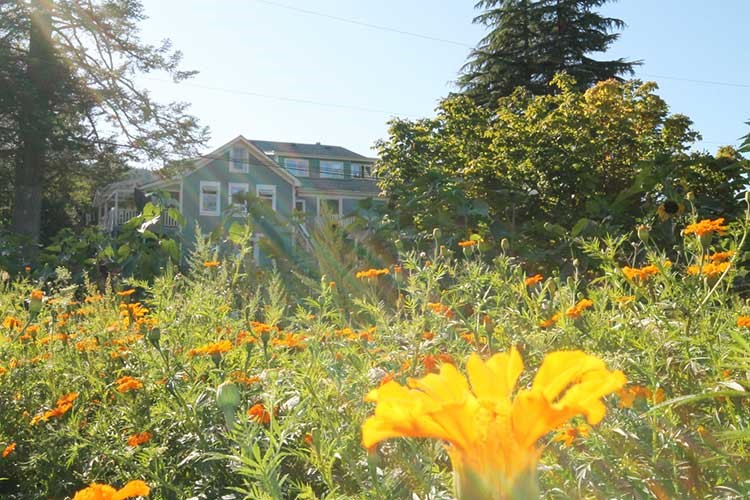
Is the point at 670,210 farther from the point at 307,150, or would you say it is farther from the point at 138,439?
the point at 307,150

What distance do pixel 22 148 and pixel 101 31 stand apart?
367 centimetres

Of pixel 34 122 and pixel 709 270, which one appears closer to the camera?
pixel 709 270

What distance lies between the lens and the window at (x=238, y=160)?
27.3 meters

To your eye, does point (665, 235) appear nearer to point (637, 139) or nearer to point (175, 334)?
point (175, 334)

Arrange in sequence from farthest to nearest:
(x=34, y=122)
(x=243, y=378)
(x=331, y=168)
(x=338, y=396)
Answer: (x=331, y=168) → (x=34, y=122) → (x=243, y=378) → (x=338, y=396)

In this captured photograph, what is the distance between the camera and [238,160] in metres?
27.4

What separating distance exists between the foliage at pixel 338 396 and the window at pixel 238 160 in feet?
83.4


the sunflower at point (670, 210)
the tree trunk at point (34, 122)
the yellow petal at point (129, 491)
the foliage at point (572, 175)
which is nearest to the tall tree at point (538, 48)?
the foliage at point (572, 175)

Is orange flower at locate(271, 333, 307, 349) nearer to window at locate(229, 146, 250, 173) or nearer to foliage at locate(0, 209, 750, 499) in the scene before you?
foliage at locate(0, 209, 750, 499)

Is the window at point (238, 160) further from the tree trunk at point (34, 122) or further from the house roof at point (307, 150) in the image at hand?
the house roof at point (307, 150)

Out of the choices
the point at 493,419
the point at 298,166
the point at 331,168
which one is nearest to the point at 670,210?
the point at 493,419

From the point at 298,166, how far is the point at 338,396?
40060mm

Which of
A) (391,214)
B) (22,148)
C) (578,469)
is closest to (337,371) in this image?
(578,469)

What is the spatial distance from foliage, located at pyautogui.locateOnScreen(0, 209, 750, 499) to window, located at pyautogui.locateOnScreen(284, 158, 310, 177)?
3715 centimetres
